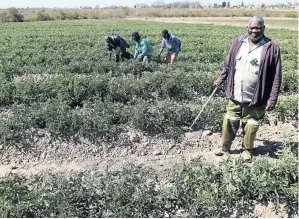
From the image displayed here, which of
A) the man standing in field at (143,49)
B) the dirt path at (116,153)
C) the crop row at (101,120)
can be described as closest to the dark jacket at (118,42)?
the man standing in field at (143,49)

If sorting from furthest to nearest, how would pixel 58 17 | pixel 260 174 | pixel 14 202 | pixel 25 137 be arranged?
1. pixel 58 17
2. pixel 25 137
3. pixel 260 174
4. pixel 14 202

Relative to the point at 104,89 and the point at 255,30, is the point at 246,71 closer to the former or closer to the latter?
the point at 255,30

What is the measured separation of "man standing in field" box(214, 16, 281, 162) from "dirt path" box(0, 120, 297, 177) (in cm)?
59

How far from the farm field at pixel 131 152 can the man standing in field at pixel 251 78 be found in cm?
54

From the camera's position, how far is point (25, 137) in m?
6.20

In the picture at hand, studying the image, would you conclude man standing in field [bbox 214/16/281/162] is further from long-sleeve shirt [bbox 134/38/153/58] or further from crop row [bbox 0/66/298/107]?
long-sleeve shirt [bbox 134/38/153/58]

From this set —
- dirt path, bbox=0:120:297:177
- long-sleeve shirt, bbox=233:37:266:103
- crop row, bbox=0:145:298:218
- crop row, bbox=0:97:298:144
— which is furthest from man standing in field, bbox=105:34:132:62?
crop row, bbox=0:145:298:218

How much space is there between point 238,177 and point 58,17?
58.6 meters

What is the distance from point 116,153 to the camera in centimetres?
619

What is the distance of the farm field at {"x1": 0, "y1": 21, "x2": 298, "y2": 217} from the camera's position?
434 centimetres

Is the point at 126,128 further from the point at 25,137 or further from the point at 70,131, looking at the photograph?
the point at 25,137

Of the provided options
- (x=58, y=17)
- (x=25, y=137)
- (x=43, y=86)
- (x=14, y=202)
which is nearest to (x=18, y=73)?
(x=43, y=86)

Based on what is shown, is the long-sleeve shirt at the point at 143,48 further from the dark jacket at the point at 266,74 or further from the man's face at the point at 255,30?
the man's face at the point at 255,30

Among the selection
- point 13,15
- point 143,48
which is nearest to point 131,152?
point 143,48
